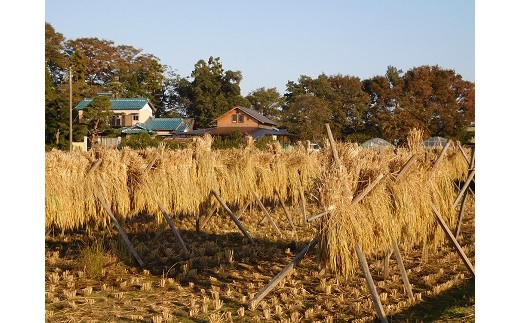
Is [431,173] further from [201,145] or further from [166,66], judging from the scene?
[166,66]

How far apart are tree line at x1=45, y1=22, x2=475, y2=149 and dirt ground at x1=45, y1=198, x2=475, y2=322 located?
17271 mm

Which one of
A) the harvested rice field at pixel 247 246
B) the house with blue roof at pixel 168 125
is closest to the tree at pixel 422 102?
the house with blue roof at pixel 168 125

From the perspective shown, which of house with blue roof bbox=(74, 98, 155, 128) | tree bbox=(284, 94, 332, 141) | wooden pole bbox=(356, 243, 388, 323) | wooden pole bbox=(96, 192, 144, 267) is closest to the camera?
wooden pole bbox=(356, 243, 388, 323)

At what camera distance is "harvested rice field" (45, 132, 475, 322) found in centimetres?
728

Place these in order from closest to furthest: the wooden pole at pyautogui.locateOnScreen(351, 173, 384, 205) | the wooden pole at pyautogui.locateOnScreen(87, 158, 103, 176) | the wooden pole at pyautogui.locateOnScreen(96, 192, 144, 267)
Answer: the wooden pole at pyautogui.locateOnScreen(351, 173, 384, 205)
the wooden pole at pyautogui.locateOnScreen(96, 192, 144, 267)
the wooden pole at pyautogui.locateOnScreen(87, 158, 103, 176)

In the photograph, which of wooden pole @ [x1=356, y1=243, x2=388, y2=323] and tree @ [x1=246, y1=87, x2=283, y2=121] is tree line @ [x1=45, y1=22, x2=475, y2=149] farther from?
wooden pole @ [x1=356, y1=243, x2=388, y2=323]

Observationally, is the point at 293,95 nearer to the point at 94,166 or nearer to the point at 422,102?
the point at 422,102

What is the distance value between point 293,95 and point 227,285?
1379 inches

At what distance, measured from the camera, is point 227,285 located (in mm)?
8742

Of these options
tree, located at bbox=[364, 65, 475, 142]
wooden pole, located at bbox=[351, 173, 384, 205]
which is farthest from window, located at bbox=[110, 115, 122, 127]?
wooden pole, located at bbox=[351, 173, 384, 205]

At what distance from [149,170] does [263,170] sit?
3965mm

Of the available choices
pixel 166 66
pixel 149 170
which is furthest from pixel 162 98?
pixel 149 170

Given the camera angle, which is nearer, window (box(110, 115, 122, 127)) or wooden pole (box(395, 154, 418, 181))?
wooden pole (box(395, 154, 418, 181))

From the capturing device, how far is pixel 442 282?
8.91 m
